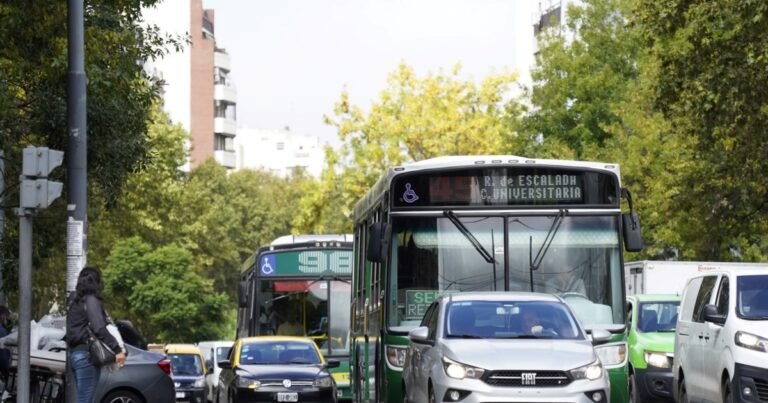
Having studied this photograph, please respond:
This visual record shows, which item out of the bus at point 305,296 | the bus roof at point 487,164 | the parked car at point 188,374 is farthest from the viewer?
the parked car at point 188,374

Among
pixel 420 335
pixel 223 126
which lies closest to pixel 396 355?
pixel 420 335

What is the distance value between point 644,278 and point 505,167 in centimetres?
1525

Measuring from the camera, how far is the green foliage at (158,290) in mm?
70750

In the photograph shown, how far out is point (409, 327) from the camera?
18688 mm

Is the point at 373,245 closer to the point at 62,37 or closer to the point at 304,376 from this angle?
the point at 62,37

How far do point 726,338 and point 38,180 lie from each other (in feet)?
24.4

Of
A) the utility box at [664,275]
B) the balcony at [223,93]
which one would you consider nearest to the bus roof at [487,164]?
the utility box at [664,275]

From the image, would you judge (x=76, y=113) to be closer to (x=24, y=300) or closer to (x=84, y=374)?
(x=24, y=300)

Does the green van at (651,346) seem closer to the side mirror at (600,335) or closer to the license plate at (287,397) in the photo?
the license plate at (287,397)

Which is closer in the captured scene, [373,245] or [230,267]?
[373,245]

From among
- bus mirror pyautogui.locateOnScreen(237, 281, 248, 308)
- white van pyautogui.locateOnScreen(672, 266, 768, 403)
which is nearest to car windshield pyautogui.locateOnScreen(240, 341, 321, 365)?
bus mirror pyautogui.locateOnScreen(237, 281, 248, 308)

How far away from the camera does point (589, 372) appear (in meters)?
15.7

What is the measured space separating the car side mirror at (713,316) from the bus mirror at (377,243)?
3643mm

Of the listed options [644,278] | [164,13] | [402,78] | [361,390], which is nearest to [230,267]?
[164,13]
